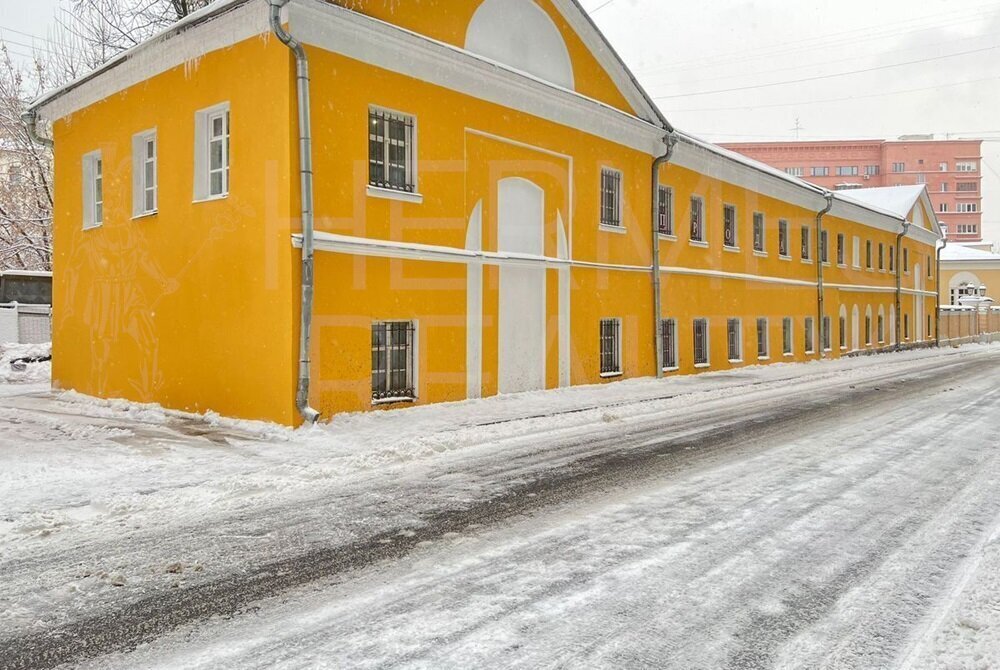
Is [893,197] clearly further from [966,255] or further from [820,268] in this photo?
[966,255]

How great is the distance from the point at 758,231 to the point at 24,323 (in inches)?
837

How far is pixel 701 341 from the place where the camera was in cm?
1977

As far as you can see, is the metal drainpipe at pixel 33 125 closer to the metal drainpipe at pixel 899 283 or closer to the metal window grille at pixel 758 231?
the metal window grille at pixel 758 231

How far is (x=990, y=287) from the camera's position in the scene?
55656 millimetres

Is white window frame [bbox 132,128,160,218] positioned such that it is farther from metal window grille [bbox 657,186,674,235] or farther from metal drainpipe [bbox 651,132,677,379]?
metal window grille [bbox 657,186,674,235]

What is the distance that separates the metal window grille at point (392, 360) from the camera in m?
10.8

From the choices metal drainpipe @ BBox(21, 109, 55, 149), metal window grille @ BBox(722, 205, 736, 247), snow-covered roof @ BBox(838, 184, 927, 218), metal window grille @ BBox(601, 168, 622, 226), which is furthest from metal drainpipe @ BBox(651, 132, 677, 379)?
snow-covered roof @ BBox(838, 184, 927, 218)

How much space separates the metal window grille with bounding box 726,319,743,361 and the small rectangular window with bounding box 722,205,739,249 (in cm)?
222

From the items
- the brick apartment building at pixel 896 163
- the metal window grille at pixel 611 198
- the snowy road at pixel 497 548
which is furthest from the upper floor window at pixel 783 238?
the brick apartment building at pixel 896 163

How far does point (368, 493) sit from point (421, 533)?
1364mm

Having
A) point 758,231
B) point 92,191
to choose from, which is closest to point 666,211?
point 758,231

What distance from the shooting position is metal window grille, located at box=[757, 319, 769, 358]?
74.8 ft

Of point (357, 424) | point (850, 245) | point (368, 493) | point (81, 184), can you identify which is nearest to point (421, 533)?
point (368, 493)

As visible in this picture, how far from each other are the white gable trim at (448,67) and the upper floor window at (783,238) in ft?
31.4
